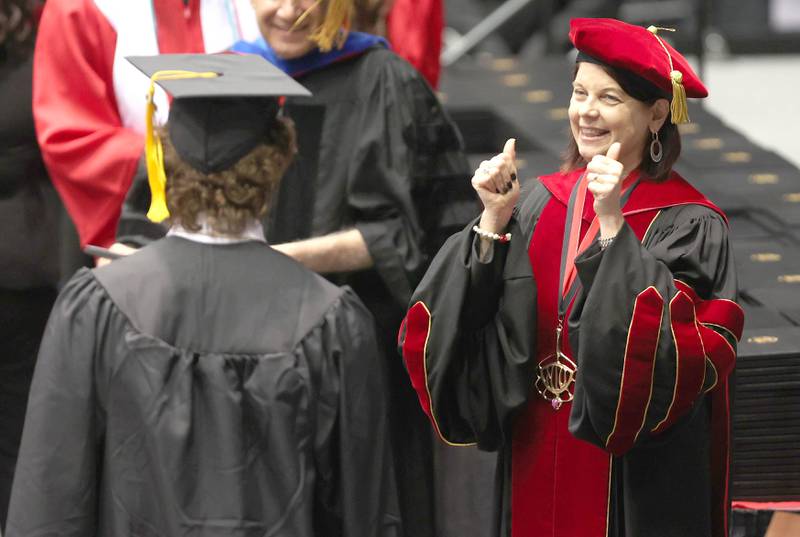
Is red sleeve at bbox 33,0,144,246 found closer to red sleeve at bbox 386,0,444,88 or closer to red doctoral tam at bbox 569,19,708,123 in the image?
red doctoral tam at bbox 569,19,708,123

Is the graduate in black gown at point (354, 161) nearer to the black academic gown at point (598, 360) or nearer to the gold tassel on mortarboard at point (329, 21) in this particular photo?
the gold tassel on mortarboard at point (329, 21)

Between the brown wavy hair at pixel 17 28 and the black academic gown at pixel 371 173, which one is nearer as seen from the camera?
the black academic gown at pixel 371 173

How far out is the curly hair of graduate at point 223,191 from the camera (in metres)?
3.18

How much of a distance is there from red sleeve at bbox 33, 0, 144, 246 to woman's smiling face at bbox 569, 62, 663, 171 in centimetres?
136

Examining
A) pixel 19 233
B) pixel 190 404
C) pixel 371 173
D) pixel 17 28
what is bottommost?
pixel 19 233

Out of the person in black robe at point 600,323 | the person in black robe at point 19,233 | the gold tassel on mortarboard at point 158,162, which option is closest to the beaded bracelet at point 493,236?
the person in black robe at point 600,323

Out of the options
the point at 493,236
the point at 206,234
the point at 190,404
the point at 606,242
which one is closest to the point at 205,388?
the point at 190,404

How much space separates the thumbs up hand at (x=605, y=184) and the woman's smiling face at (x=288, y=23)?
1172 mm

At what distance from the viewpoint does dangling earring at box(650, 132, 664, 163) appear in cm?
342

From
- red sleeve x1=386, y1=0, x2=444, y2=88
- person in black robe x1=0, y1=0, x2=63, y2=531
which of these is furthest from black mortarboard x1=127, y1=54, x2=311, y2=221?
red sleeve x1=386, y1=0, x2=444, y2=88

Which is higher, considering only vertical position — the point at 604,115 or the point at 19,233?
the point at 604,115

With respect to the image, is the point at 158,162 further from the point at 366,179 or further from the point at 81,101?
the point at 81,101

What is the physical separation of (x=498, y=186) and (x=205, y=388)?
0.72 m

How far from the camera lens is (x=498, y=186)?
3332 millimetres
